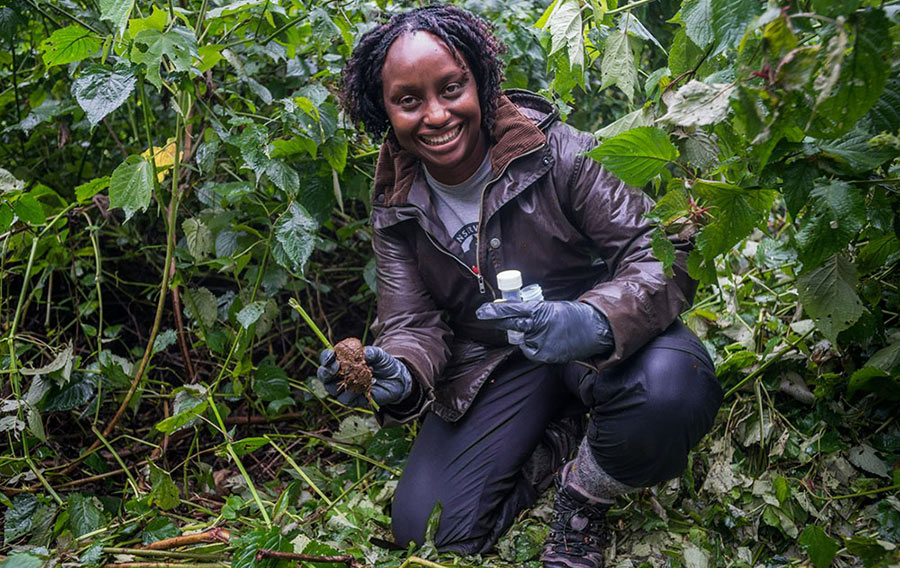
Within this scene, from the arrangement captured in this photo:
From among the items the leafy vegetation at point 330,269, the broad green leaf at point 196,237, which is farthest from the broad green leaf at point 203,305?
the broad green leaf at point 196,237

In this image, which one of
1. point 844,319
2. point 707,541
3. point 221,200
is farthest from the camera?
point 221,200

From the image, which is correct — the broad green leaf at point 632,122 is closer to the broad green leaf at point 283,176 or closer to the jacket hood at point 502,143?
the jacket hood at point 502,143

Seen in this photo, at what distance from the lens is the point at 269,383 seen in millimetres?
2328

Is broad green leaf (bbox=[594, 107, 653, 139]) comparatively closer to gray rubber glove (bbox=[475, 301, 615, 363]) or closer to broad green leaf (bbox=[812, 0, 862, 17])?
gray rubber glove (bbox=[475, 301, 615, 363])

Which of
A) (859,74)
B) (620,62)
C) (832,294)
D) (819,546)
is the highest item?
(859,74)

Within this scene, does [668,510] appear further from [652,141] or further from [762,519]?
[652,141]

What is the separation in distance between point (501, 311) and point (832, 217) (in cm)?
67

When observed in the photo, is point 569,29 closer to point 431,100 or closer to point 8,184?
point 431,100

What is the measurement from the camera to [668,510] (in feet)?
6.44

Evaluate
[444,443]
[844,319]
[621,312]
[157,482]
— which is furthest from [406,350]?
[844,319]

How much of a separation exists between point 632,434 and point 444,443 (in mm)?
582

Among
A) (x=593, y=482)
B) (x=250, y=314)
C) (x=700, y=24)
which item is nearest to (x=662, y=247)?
(x=700, y=24)

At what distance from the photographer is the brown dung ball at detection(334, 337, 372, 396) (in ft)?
5.67

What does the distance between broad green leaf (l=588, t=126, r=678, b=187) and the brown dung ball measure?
2.25 ft
